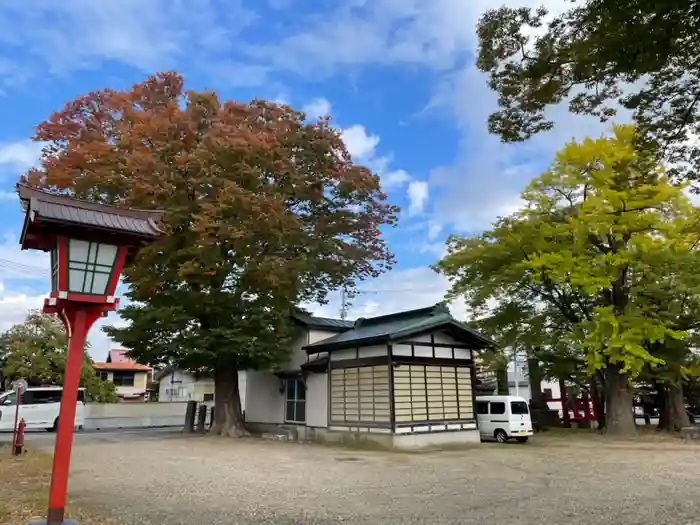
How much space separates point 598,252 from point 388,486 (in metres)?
14.1

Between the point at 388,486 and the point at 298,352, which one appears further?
the point at 298,352

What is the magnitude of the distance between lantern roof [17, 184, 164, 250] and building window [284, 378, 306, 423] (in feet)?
47.5

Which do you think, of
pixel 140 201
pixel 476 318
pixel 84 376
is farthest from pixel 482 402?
pixel 84 376

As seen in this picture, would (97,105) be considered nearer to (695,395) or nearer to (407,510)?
(407,510)

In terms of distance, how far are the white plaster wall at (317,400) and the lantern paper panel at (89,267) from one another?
13.3 meters

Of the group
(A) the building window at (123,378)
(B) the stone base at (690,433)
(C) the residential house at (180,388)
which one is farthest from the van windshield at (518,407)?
(A) the building window at (123,378)

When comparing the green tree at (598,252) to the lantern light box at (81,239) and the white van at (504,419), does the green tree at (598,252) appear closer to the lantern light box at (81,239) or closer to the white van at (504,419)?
the white van at (504,419)

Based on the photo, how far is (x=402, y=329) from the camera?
16203mm

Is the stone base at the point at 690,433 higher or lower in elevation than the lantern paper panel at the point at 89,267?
lower

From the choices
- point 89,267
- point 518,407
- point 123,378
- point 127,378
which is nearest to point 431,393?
point 518,407

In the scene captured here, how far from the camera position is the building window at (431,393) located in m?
16.1

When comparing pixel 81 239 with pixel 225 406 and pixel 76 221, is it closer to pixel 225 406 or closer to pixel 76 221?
pixel 76 221

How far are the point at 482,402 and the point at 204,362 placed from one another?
10.3 meters

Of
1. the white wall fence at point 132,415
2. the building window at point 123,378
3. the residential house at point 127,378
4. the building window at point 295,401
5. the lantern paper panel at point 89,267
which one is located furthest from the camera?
the building window at point 123,378
